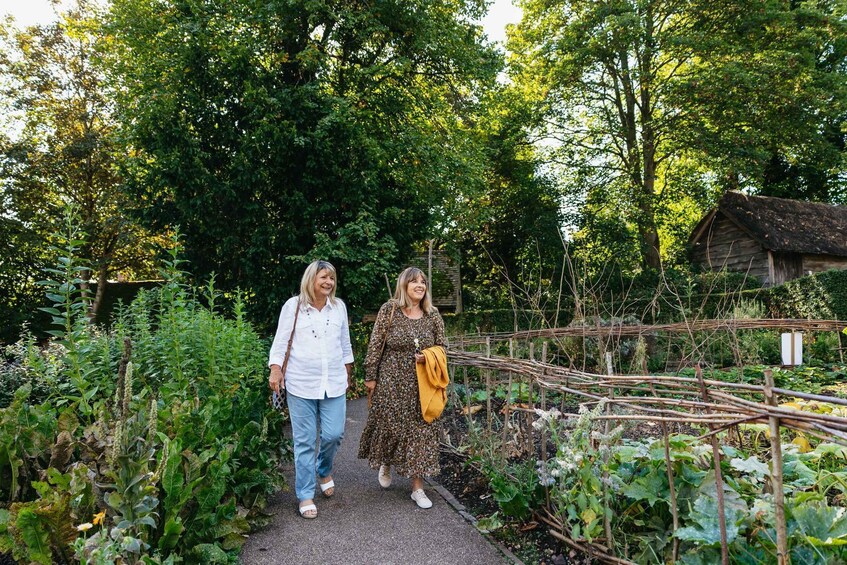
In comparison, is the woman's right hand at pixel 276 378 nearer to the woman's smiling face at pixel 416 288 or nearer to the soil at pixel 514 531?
the woman's smiling face at pixel 416 288

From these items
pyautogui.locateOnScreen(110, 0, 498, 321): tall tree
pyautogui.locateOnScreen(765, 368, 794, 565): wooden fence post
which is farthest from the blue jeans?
pyautogui.locateOnScreen(110, 0, 498, 321): tall tree

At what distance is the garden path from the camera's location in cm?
339

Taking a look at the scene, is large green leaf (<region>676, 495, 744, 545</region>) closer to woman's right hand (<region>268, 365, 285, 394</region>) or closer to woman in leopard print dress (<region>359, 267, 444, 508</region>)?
woman in leopard print dress (<region>359, 267, 444, 508</region>)

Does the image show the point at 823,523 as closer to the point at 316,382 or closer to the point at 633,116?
the point at 316,382

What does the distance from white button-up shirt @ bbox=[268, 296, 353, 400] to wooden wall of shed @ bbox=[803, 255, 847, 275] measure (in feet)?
67.0

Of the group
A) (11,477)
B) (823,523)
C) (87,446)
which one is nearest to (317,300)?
(87,446)

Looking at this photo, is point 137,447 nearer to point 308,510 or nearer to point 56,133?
point 308,510

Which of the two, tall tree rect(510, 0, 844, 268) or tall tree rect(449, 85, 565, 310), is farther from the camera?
tall tree rect(449, 85, 565, 310)

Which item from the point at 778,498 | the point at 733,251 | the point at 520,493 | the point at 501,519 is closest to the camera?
the point at 778,498

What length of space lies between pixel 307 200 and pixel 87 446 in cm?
942

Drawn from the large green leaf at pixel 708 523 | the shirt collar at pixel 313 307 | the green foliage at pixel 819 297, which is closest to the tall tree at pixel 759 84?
the green foliage at pixel 819 297

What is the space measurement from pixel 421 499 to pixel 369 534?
1.98 feet

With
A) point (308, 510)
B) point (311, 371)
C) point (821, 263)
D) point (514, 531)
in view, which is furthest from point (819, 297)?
point (308, 510)

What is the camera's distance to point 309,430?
4.11 meters
